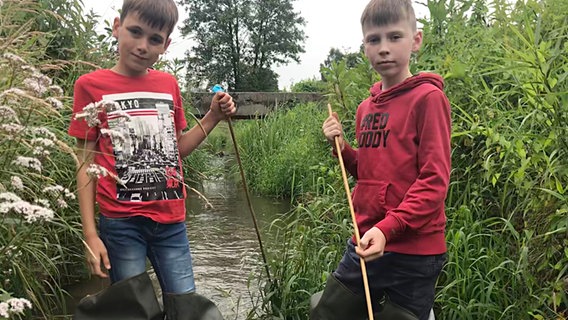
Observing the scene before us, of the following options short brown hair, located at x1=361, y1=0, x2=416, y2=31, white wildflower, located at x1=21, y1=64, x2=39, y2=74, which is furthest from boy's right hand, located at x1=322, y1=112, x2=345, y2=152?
white wildflower, located at x1=21, y1=64, x2=39, y2=74

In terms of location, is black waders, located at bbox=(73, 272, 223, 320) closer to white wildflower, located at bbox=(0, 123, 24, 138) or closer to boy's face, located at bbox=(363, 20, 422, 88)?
white wildflower, located at bbox=(0, 123, 24, 138)

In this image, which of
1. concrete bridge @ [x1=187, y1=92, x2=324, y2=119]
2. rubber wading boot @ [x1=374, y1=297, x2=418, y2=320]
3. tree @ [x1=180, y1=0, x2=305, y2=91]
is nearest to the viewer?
rubber wading boot @ [x1=374, y1=297, x2=418, y2=320]

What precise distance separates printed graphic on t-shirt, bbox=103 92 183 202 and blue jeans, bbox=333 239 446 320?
80 cm

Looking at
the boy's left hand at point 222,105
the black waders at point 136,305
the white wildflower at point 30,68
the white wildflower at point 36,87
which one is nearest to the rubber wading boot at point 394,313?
the black waders at point 136,305

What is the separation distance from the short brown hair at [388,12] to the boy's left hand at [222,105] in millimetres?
618

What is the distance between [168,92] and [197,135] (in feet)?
0.74

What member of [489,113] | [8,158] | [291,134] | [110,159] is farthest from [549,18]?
[291,134]

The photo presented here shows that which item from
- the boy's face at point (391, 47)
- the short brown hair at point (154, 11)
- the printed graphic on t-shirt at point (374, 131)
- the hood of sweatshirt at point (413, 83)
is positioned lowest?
the printed graphic on t-shirt at point (374, 131)

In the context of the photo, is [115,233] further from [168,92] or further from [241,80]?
[241,80]

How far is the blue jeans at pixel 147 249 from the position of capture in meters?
2.07

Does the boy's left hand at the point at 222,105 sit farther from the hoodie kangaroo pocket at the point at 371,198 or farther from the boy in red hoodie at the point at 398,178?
the hoodie kangaroo pocket at the point at 371,198

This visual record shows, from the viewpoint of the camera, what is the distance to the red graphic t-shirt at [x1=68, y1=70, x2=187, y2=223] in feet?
6.81

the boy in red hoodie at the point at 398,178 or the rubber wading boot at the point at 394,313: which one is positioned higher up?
the boy in red hoodie at the point at 398,178

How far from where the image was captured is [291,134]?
7992mm
